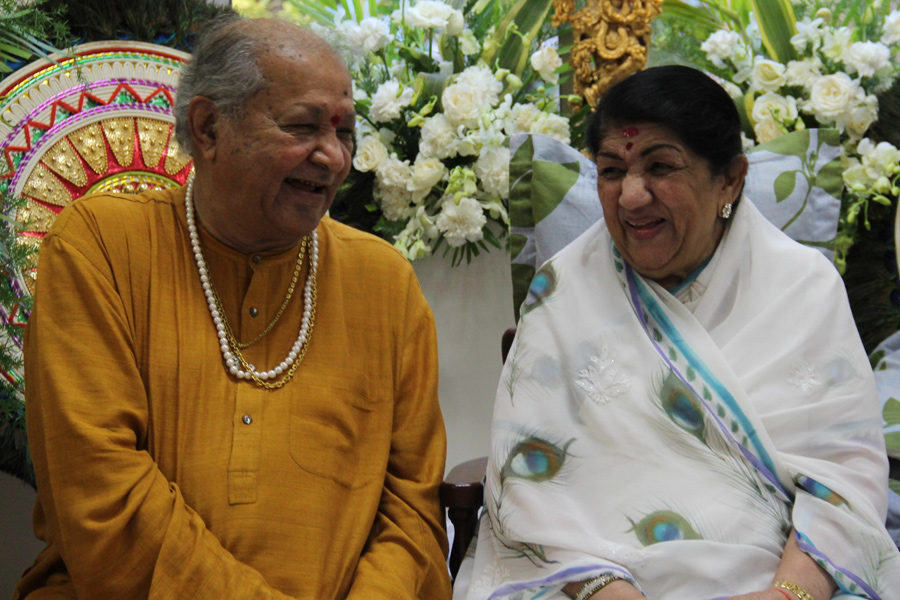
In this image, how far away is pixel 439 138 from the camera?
8.79ft

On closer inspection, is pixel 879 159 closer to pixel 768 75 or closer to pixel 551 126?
pixel 768 75

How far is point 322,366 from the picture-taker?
1.95 metres

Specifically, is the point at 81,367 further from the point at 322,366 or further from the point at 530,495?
the point at 530,495

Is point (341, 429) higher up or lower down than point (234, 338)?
lower down

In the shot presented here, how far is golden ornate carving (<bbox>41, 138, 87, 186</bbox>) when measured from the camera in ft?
7.81

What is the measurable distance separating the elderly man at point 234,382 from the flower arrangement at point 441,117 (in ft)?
2.38

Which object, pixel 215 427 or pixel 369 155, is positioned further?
pixel 369 155

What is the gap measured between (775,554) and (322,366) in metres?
0.96

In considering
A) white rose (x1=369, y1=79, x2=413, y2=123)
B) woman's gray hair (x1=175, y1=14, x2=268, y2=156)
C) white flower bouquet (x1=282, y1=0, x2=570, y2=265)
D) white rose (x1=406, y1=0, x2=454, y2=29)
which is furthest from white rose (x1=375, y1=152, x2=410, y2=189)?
woman's gray hair (x1=175, y1=14, x2=268, y2=156)

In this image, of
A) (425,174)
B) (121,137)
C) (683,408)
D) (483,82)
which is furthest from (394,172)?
(683,408)

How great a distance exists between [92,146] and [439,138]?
0.93m

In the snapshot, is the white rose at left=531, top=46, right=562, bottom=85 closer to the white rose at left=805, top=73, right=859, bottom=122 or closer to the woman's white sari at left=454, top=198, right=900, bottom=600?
the white rose at left=805, top=73, right=859, bottom=122

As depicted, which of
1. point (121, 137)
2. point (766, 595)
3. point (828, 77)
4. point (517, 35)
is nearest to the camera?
point (766, 595)

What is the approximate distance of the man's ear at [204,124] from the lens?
1885 millimetres
